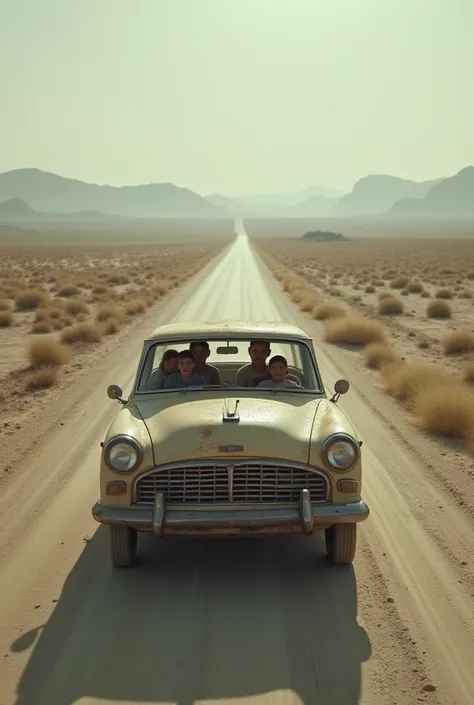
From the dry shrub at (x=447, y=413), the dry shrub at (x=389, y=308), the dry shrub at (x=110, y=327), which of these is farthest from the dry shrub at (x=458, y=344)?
the dry shrub at (x=110, y=327)

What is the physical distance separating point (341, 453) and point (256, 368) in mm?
1762

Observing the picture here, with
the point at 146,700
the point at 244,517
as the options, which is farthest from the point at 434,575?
A: the point at 146,700

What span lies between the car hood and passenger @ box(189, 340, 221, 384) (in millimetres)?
726

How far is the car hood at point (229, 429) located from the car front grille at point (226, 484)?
0.37 ft

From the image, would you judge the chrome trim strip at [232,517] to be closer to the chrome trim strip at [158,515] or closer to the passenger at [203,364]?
the chrome trim strip at [158,515]

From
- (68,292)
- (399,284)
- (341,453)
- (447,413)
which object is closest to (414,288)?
(399,284)

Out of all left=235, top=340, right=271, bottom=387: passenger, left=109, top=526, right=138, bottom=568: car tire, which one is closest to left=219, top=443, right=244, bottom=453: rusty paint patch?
left=109, top=526, right=138, bottom=568: car tire

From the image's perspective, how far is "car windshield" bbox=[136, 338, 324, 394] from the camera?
686cm

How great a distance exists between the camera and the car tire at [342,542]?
5.83 m

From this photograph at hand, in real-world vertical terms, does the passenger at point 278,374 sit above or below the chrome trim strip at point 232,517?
above

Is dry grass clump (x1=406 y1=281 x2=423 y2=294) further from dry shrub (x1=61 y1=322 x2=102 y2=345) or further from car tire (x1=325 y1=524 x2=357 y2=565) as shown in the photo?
car tire (x1=325 y1=524 x2=357 y2=565)

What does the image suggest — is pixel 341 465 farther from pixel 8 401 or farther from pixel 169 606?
pixel 8 401

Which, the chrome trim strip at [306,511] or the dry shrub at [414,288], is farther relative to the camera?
the dry shrub at [414,288]

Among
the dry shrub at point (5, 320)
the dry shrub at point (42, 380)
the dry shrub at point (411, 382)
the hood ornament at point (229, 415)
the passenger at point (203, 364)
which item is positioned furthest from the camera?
the dry shrub at point (5, 320)
